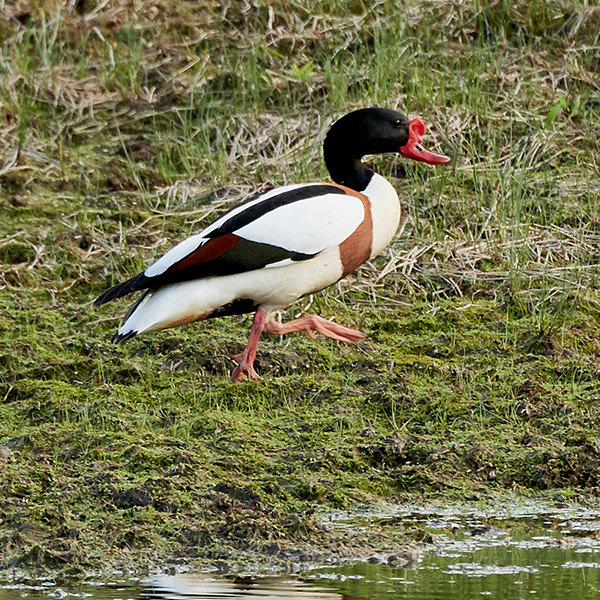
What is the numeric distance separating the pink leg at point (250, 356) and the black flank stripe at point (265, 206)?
1.55 feet

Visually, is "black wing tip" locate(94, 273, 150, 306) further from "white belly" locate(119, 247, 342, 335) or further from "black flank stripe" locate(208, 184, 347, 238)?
"black flank stripe" locate(208, 184, 347, 238)

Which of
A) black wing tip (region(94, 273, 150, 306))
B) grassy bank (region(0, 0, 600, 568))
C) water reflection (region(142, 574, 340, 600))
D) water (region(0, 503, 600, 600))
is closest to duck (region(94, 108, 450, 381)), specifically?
black wing tip (region(94, 273, 150, 306))

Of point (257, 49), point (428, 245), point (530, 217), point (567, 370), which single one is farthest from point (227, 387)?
point (257, 49)

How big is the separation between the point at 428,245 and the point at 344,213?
1475 mm

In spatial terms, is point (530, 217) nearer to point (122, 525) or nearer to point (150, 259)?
point (150, 259)

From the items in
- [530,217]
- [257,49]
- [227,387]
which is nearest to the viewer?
[227,387]

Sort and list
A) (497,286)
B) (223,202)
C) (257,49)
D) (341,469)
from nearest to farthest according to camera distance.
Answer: (341,469)
(497,286)
(223,202)
(257,49)

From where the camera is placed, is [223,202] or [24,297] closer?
[24,297]

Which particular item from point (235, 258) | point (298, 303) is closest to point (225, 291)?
Answer: point (235, 258)

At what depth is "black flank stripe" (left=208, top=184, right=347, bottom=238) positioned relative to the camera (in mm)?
5578

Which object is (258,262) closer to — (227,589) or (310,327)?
(310,327)

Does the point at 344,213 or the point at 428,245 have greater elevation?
the point at 344,213

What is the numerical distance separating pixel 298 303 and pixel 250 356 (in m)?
1.02

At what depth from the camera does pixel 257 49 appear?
9102mm
